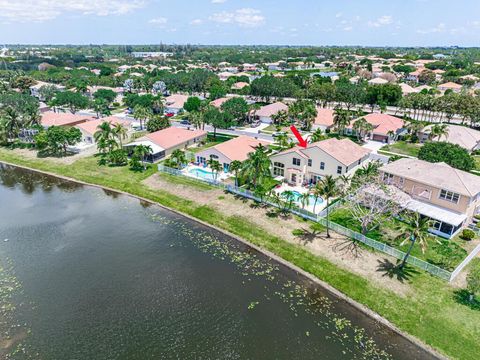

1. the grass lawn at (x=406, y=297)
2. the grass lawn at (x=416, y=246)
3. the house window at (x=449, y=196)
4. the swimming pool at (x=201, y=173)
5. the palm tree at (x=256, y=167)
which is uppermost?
the palm tree at (x=256, y=167)

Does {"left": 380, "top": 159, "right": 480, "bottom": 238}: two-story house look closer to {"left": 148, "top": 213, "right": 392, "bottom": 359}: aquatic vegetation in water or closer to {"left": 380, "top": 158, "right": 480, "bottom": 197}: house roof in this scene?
{"left": 380, "top": 158, "right": 480, "bottom": 197}: house roof

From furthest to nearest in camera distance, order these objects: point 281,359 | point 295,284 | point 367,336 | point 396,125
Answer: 1. point 396,125
2. point 295,284
3. point 367,336
4. point 281,359

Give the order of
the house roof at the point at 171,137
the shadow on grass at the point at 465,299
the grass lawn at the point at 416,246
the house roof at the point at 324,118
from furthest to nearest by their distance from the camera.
→ 1. the house roof at the point at 324,118
2. the house roof at the point at 171,137
3. the grass lawn at the point at 416,246
4. the shadow on grass at the point at 465,299

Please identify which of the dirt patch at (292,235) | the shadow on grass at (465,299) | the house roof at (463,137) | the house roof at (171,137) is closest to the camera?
the shadow on grass at (465,299)

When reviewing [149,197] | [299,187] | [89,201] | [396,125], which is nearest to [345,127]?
[396,125]

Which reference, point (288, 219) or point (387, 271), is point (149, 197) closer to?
point (288, 219)

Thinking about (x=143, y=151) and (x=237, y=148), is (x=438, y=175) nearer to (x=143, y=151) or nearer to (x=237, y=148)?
(x=237, y=148)

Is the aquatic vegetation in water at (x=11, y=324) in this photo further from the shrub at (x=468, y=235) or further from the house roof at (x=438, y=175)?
the shrub at (x=468, y=235)

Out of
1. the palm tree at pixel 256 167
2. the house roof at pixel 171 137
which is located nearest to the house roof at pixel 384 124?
the house roof at pixel 171 137
